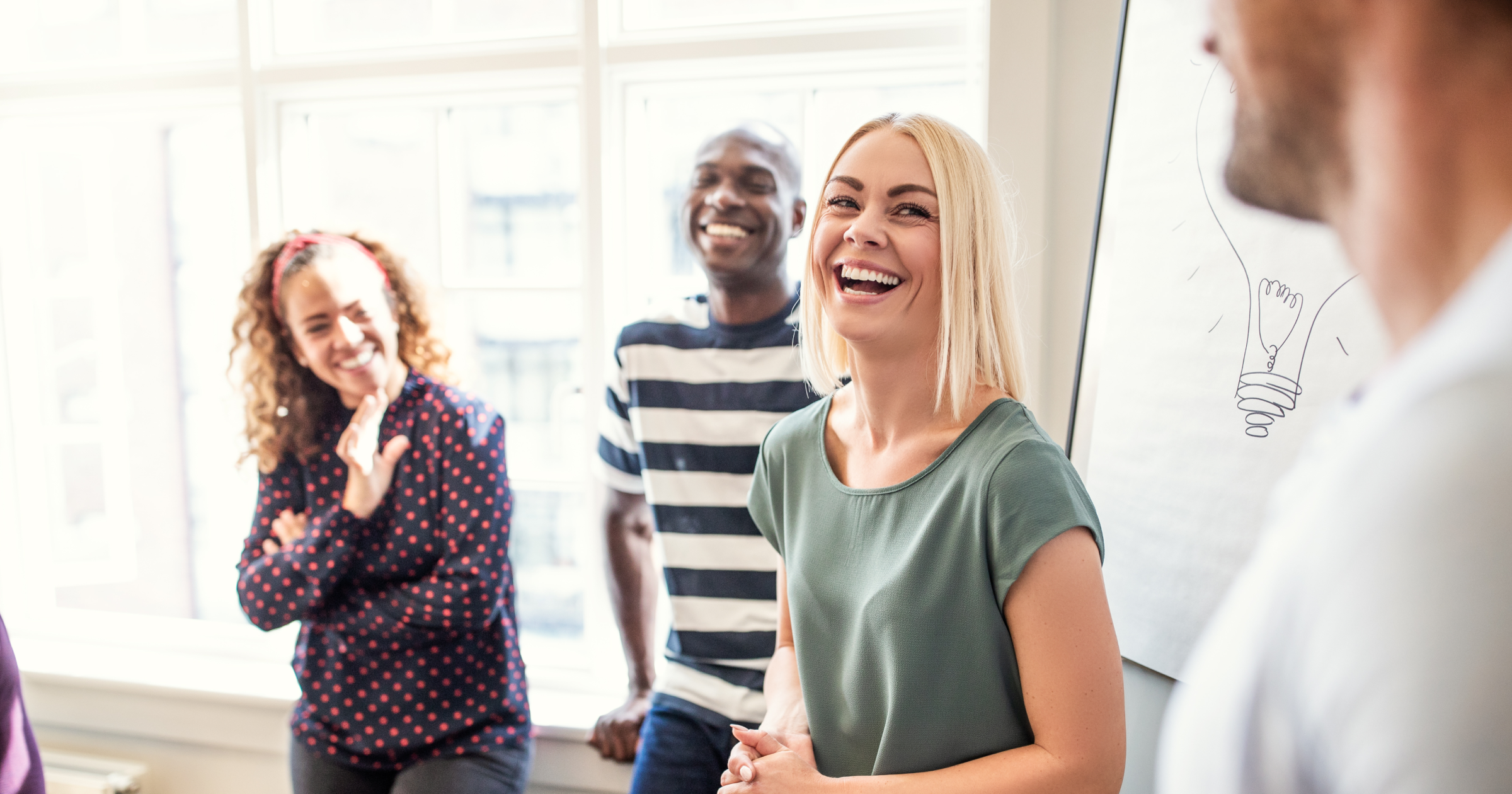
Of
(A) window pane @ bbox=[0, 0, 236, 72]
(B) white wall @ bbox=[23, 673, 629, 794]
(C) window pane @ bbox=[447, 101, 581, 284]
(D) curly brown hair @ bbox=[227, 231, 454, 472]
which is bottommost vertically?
(B) white wall @ bbox=[23, 673, 629, 794]

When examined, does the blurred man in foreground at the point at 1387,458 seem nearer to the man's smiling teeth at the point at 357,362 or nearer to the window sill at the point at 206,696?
the man's smiling teeth at the point at 357,362

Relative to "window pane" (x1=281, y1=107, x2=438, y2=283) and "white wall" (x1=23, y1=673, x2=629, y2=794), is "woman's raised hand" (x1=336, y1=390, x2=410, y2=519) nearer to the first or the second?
"window pane" (x1=281, y1=107, x2=438, y2=283)

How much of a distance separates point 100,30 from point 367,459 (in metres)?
1.70

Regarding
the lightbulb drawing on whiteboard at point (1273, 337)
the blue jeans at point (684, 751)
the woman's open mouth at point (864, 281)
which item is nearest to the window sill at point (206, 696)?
the blue jeans at point (684, 751)

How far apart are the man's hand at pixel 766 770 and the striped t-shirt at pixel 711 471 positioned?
24.4 inches

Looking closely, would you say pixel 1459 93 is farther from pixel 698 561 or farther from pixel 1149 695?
pixel 698 561

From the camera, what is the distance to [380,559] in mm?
1626

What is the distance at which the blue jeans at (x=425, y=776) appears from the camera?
1548 millimetres

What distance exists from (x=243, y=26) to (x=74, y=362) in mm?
1116

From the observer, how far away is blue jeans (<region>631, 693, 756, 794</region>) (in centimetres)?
151

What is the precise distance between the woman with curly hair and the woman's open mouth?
0.91 m

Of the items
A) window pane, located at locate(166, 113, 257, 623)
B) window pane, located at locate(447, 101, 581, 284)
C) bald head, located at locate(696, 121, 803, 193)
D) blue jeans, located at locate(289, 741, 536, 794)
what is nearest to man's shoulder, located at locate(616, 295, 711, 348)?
bald head, located at locate(696, 121, 803, 193)

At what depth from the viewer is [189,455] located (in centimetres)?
251

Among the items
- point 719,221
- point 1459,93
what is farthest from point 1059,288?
point 1459,93
